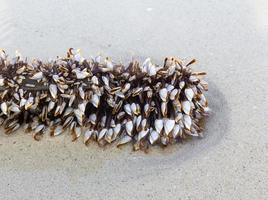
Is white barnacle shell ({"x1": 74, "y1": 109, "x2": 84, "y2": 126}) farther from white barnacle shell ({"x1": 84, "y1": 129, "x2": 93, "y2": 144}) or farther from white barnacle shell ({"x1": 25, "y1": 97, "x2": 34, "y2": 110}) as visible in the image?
white barnacle shell ({"x1": 25, "y1": 97, "x2": 34, "y2": 110})

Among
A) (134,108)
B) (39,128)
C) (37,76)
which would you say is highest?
(37,76)

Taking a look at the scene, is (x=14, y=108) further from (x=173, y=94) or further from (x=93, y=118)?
(x=173, y=94)

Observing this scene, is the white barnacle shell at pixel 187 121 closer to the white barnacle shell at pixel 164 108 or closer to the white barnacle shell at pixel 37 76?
the white barnacle shell at pixel 164 108

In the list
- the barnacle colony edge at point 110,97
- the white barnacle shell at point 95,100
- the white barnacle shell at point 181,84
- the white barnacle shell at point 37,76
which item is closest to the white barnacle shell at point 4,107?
the barnacle colony edge at point 110,97

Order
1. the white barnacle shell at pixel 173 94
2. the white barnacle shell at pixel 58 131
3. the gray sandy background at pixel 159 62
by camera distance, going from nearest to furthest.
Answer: the gray sandy background at pixel 159 62
the white barnacle shell at pixel 173 94
the white barnacle shell at pixel 58 131

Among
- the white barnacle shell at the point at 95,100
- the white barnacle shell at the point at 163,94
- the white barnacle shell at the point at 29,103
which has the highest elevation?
the white barnacle shell at the point at 163,94

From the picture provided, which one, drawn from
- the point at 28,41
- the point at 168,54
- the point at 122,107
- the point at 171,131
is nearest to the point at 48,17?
the point at 28,41

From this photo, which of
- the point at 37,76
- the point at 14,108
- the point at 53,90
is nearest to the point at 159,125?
the point at 53,90
